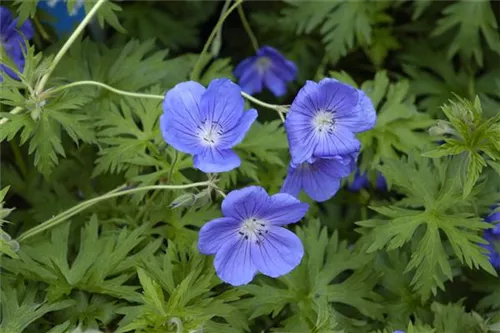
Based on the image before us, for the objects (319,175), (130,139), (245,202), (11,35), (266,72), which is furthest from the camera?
(266,72)

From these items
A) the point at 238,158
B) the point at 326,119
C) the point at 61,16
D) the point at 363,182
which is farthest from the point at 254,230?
the point at 61,16

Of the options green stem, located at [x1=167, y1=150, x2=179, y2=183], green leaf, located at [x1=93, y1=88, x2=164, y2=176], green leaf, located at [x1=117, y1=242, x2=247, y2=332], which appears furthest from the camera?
green leaf, located at [x1=93, y1=88, x2=164, y2=176]

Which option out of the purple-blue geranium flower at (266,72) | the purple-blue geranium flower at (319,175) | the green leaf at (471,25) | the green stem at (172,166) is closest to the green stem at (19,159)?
the green stem at (172,166)

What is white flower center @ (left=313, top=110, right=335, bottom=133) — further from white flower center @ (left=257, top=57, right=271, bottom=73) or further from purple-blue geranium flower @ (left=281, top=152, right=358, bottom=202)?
white flower center @ (left=257, top=57, right=271, bottom=73)

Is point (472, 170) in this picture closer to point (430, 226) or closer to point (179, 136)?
point (430, 226)

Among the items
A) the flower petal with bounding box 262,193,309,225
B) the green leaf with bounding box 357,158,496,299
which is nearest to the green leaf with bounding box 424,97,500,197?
the green leaf with bounding box 357,158,496,299

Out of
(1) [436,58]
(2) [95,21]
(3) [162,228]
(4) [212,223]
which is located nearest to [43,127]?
(3) [162,228]

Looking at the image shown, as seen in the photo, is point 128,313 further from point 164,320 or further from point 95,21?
point 95,21
